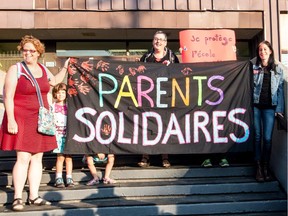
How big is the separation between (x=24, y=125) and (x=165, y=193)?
1751mm

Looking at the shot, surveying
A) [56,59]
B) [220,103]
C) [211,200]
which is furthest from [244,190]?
[56,59]

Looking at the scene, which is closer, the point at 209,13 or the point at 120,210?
the point at 120,210

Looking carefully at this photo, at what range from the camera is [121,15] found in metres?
8.61

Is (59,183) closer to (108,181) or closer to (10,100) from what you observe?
(108,181)

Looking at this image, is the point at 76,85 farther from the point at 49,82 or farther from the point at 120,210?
the point at 120,210

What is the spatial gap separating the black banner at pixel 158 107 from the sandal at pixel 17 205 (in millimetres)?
1003

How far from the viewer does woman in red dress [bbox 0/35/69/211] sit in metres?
4.23

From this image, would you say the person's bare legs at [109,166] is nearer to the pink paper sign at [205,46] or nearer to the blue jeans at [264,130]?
the blue jeans at [264,130]

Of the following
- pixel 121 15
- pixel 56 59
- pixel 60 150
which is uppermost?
pixel 121 15

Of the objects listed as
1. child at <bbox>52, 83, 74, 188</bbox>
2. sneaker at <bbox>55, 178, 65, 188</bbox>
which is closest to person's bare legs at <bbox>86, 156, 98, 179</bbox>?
child at <bbox>52, 83, 74, 188</bbox>

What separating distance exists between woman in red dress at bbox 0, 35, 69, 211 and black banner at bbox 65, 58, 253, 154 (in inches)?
26.0

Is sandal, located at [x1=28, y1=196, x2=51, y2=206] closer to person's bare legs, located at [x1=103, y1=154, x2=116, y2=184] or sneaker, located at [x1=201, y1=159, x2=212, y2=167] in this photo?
person's bare legs, located at [x1=103, y1=154, x2=116, y2=184]

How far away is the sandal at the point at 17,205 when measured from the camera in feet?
13.9

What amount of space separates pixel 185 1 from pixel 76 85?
443cm
